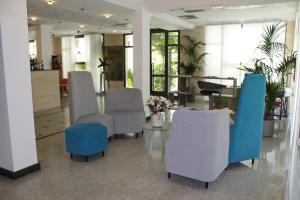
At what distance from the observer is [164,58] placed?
11.2 meters

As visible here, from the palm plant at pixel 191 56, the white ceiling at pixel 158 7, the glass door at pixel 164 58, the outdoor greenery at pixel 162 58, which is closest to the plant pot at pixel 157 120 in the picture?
the white ceiling at pixel 158 7

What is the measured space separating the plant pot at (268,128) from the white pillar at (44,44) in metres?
7.52

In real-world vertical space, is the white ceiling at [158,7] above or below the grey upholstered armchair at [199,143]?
above

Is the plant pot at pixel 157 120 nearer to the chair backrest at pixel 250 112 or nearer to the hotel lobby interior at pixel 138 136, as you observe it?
the hotel lobby interior at pixel 138 136

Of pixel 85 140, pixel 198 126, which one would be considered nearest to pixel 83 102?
pixel 85 140

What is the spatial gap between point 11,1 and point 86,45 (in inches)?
390

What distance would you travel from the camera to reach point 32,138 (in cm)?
374

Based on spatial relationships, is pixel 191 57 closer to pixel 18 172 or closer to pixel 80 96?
pixel 80 96

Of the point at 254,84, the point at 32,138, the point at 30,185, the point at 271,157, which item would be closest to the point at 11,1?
the point at 32,138

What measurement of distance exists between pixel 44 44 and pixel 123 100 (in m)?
5.30

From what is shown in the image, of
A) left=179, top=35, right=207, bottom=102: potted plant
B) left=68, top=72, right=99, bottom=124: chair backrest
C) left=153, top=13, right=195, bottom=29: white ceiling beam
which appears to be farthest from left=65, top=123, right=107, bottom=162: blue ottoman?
left=179, top=35, right=207, bottom=102: potted plant

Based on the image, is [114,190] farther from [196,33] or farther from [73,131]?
[196,33]

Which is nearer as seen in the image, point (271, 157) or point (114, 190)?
point (114, 190)

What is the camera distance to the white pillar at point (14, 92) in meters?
3.33
